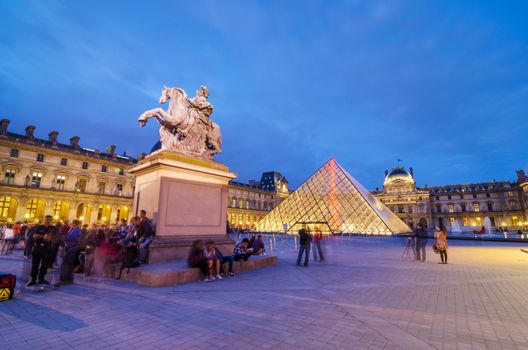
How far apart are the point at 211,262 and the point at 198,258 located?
28cm

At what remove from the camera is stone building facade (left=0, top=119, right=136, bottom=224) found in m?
29.7

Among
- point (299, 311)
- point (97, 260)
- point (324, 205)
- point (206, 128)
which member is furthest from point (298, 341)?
point (324, 205)

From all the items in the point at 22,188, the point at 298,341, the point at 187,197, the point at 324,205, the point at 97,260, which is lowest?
the point at 298,341

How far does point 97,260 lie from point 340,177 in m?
27.1

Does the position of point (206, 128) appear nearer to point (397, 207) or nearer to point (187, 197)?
point (187, 197)

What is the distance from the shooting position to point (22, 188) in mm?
29859

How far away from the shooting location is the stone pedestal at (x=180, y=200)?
540 cm

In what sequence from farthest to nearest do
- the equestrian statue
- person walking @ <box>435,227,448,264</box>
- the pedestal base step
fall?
1. person walking @ <box>435,227,448,264</box>
2. the equestrian statue
3. the pedestal base step

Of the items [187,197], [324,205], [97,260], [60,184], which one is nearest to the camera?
[97,260]

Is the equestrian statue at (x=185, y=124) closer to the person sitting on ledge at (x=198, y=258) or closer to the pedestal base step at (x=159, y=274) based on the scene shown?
the person sitting on ledge at (x=198, y=258)

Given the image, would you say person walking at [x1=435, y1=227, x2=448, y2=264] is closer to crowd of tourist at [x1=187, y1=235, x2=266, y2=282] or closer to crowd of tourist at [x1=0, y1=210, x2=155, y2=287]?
crowd of tourist at [x1=187, y1=235, x2=266, y2=282]

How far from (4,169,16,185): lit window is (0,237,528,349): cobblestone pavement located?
35478mm

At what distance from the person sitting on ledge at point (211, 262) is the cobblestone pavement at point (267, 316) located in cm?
32

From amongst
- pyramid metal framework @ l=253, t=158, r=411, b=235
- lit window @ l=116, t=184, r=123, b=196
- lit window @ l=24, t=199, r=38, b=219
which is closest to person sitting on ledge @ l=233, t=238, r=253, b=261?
pyramid metal framework @ l=253, t=158, r=411, b=235
